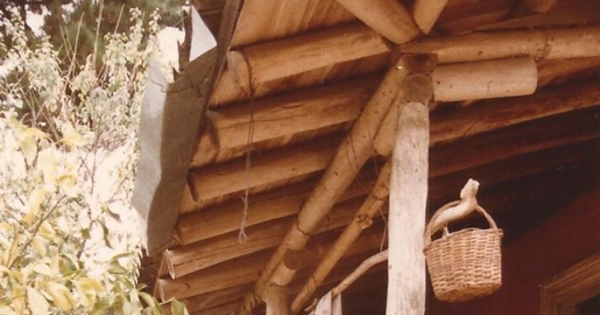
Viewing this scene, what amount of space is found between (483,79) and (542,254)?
254 centimetres

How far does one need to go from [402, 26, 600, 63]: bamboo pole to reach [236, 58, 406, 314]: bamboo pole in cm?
18

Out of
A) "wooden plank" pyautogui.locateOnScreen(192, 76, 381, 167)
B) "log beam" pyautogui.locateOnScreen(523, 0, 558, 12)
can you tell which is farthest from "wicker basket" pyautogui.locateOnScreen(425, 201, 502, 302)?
"log beam" pyautogui.locateOnScreen(523, 0, 558, 12)

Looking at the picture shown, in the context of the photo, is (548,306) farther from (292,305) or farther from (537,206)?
(292,305)

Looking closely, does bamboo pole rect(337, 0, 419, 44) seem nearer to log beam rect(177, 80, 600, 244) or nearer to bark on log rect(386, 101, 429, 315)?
bark on log rect(386, 101, 429, 315)

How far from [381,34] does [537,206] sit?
3095mm

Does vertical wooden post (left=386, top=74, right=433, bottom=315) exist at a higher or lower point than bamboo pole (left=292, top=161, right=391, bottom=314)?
lower

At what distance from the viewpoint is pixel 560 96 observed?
4.68 m

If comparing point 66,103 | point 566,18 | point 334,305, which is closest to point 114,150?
point 66,103

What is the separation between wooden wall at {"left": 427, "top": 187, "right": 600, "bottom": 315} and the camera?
5641 millimetres

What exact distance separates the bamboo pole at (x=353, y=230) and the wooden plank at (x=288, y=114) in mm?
402

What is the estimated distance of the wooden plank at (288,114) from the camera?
156 inches

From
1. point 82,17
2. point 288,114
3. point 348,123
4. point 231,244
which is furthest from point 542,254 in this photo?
point 82,17

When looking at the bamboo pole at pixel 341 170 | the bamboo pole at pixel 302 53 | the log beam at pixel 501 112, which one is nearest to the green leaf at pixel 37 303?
the bamboo pole at pixel 302 53

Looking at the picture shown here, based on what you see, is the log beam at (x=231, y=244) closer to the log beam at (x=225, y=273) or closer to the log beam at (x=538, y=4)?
the log beam at (x=225, y=273)
